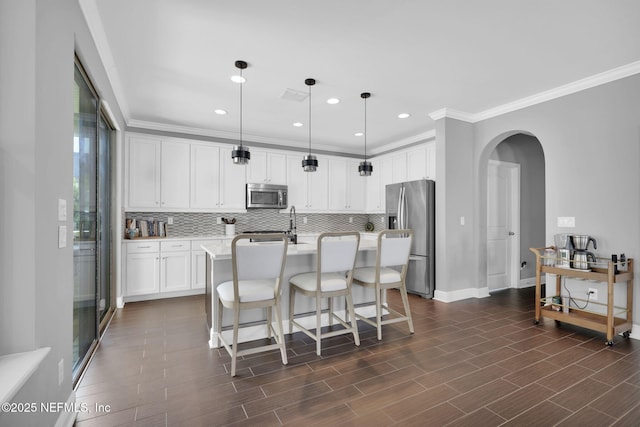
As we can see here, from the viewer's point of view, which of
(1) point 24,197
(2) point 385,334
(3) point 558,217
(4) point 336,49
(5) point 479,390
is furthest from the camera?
(3) point 558,217

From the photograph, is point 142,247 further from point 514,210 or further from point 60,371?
point 514,210

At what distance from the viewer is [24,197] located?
4.56ft

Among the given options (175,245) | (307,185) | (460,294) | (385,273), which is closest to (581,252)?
(460,294)

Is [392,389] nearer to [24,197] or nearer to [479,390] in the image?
[479,390]

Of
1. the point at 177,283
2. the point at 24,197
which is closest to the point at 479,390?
the point at 24,197

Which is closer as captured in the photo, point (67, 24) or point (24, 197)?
point (24, 197)

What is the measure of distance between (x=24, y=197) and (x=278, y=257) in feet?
4.93

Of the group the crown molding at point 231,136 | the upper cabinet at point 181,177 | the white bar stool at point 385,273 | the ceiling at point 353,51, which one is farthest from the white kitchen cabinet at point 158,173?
the white bar stool at point 385,273

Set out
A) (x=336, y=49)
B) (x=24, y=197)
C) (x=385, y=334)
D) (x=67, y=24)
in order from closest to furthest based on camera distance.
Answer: (x=24, y=197) < (x=67, y=24) < (x=336, y=49) < (x=385, y=334)

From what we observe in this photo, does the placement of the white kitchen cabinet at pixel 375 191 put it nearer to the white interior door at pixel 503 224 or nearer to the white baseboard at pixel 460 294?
the white interior door at pixel 503 224

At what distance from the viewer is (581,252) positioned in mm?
3275

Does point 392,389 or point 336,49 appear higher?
point 336,49

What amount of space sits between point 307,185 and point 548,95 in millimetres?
3794

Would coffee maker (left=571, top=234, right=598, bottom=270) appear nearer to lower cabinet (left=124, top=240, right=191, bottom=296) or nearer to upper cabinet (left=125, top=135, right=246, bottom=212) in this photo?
upper cabinet (left=125, top=135, right=246, bottom=212)
